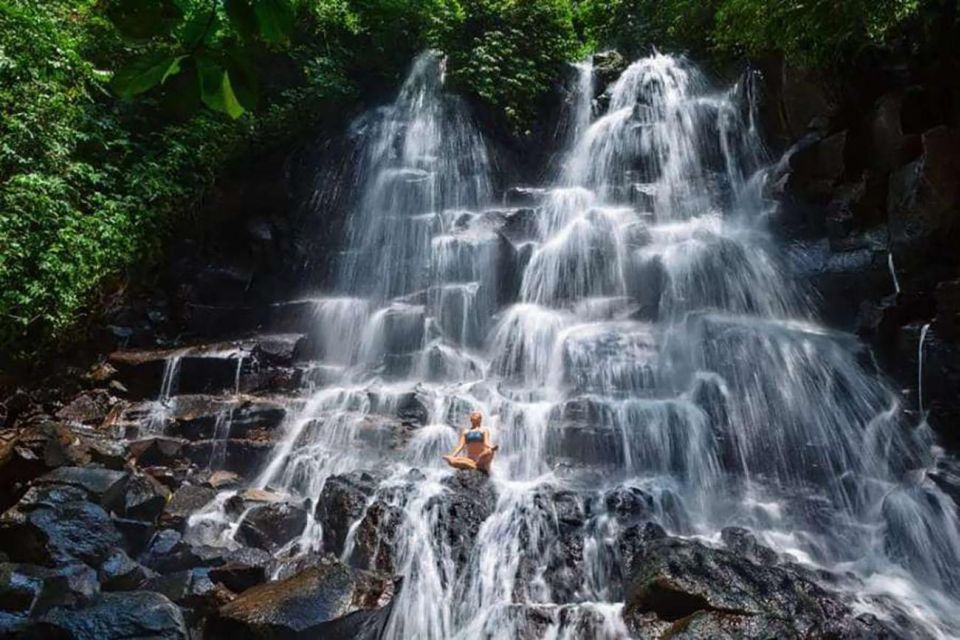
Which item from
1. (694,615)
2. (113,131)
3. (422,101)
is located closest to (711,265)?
(694,615)

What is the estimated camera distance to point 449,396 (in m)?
9.52

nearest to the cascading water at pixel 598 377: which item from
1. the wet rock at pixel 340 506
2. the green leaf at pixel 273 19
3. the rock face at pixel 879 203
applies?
the wet rock at pixel 340 506

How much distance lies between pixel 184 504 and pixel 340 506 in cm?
207

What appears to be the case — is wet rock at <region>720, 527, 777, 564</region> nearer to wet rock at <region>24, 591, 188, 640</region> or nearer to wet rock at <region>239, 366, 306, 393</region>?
wet rock at <region>24, 591, 188, 640</region>

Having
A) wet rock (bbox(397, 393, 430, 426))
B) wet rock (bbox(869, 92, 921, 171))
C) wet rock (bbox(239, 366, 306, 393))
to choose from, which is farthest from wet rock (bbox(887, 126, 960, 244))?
wet rock (bbox(239, 366, 306, 393))

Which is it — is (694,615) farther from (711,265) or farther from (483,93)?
(483,93)

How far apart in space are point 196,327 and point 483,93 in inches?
352

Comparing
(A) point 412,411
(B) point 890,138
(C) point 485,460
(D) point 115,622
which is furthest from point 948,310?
(D) point 115,622

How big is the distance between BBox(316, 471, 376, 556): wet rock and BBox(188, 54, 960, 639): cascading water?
0.46 ft

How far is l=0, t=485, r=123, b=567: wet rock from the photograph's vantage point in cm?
564

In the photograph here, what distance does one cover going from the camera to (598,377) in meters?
9.41

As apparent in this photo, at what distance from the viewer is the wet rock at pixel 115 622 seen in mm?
4199

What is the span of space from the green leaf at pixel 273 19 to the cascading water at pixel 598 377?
5093 millimetres

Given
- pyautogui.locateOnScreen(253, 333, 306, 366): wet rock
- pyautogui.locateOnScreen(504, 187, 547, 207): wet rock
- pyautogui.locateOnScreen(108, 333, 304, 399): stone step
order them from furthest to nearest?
pyautogui.locateOnScreen(504, 187, 547, 207): wet rock < pyautogui.locateOnScreen(253, 333, 306, 366): wet rock < pyautogui.locateOnScreen(108, 333, 304, 399): stone step
